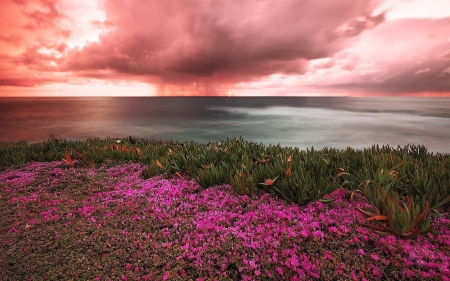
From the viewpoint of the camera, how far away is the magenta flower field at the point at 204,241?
2.93 meters

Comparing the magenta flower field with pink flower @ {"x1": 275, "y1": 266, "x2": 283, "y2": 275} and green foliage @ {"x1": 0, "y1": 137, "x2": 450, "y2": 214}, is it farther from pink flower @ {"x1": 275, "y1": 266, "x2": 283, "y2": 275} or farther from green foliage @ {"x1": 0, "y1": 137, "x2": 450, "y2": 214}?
green foliage @ {"x1": 0, "y1": 137, "x2": 450, "y2": 214}

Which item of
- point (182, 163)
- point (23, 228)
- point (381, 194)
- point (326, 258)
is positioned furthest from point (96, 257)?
point (381, 194)

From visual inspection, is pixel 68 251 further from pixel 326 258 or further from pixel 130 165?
pixel 130 165

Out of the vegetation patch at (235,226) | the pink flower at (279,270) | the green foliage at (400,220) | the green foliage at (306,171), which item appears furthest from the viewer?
the green foliage at (306,171)

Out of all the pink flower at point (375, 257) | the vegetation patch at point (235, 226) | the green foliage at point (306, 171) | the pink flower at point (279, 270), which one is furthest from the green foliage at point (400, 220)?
the pink flower at point (279, 270)

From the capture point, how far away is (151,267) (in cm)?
314

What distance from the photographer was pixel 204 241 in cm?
354

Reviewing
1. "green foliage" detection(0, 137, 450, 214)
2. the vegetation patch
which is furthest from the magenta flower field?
"green foliage" detection(0, 137, 450, 214)

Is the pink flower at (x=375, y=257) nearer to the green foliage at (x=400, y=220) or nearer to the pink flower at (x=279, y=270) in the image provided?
the green foliage at (x=400, y=220)

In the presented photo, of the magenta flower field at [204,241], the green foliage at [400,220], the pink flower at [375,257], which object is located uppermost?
the green foliage at [400,220]

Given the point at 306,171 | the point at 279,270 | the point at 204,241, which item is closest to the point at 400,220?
the point at 279,270

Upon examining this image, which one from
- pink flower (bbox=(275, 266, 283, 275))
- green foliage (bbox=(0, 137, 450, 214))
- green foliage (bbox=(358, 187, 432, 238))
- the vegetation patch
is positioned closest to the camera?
pink flower (bbox=(275, 266, 283, 275))

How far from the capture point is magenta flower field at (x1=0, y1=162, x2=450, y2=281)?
293cm

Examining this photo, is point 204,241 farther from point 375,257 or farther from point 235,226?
point 375,257
